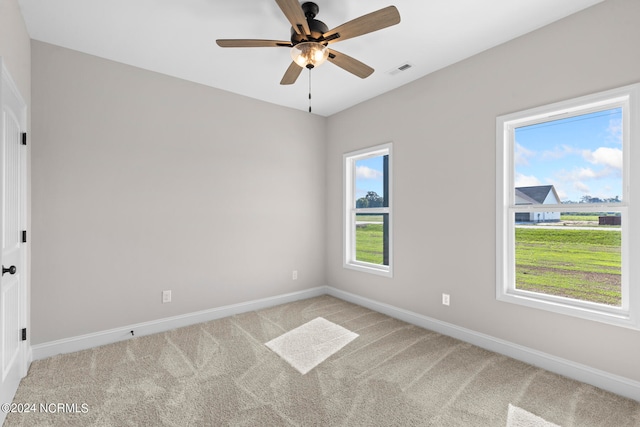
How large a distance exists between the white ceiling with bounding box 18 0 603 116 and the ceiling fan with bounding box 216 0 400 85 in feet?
0.84

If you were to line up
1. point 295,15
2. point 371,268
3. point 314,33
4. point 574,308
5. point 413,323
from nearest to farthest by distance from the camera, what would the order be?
point 295,15
point 314,33
point 574,308
point 413,323
point 371,268

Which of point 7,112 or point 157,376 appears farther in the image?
point 157,376

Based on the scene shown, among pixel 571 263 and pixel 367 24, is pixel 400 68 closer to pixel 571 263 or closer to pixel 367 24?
pixel 367 24

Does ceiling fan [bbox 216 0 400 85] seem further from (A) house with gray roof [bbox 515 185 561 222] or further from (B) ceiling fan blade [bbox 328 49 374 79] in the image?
(A) house with gray roof [bbox 515 185 561 222]

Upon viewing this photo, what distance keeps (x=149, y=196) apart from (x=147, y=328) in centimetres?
137

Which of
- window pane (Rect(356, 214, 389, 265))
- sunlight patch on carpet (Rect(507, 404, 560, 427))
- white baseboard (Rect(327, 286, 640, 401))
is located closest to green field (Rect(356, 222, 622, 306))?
white baseboard (Rect(327, 286, 640, 401))

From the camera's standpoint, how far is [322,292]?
459cm

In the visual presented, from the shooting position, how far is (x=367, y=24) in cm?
191

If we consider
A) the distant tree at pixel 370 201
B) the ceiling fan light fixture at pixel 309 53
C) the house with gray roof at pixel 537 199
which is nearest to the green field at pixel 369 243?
the distant tree at pixel 370 201

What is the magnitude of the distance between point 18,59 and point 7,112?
489mm

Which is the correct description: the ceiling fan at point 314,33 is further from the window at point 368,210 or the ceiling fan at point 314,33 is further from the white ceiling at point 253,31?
the window at point 368,210

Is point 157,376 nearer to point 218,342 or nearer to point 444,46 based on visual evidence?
point 218,342

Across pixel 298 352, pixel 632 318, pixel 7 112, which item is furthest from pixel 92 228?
pixel 632 318

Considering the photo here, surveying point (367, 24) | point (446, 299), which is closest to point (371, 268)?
point (446, 299)
